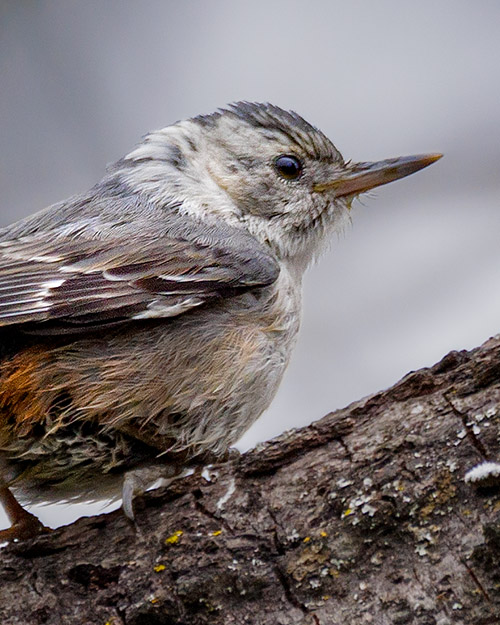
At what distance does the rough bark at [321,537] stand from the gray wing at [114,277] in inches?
19.8

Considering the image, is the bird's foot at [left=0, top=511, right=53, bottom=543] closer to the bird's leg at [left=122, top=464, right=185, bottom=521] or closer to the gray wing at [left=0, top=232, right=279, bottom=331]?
the bird's leg at [left=122, top=464, right=185, bottom=521]

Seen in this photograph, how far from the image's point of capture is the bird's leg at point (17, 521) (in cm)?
237

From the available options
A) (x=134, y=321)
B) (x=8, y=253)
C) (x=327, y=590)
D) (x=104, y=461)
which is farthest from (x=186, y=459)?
(x=8, y=253)

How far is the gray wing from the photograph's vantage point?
84.8 inches

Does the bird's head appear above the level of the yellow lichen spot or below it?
above

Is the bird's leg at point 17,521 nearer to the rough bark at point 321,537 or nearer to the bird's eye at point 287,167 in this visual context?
the rough bark at point 321,537

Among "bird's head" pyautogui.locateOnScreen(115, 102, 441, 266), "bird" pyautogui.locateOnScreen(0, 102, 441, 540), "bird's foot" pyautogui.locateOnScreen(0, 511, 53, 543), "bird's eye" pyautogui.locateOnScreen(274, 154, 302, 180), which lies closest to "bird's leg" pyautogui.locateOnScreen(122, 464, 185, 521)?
"bird" pyautogui.locateOnScreen(0, 102, 441, 540)

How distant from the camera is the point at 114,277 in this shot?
7.50 feet

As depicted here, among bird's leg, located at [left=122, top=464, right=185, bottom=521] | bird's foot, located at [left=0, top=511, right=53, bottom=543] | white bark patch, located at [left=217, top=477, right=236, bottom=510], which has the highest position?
bird's foot, located at [left=0, top=511, right=53, bottom=543]

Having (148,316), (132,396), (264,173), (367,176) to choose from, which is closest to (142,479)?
(132,396)

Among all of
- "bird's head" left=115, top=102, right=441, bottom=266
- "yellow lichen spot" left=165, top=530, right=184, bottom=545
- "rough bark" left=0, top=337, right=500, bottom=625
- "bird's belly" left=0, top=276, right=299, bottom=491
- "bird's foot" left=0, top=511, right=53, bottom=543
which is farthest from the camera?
"bird's head" left=115, top=102, right=441, bottom=266

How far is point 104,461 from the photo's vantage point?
217cm

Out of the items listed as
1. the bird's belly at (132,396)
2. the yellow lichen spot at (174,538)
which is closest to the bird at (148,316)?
the bird's belly at (132,396)

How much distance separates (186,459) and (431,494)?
0.78 metres
